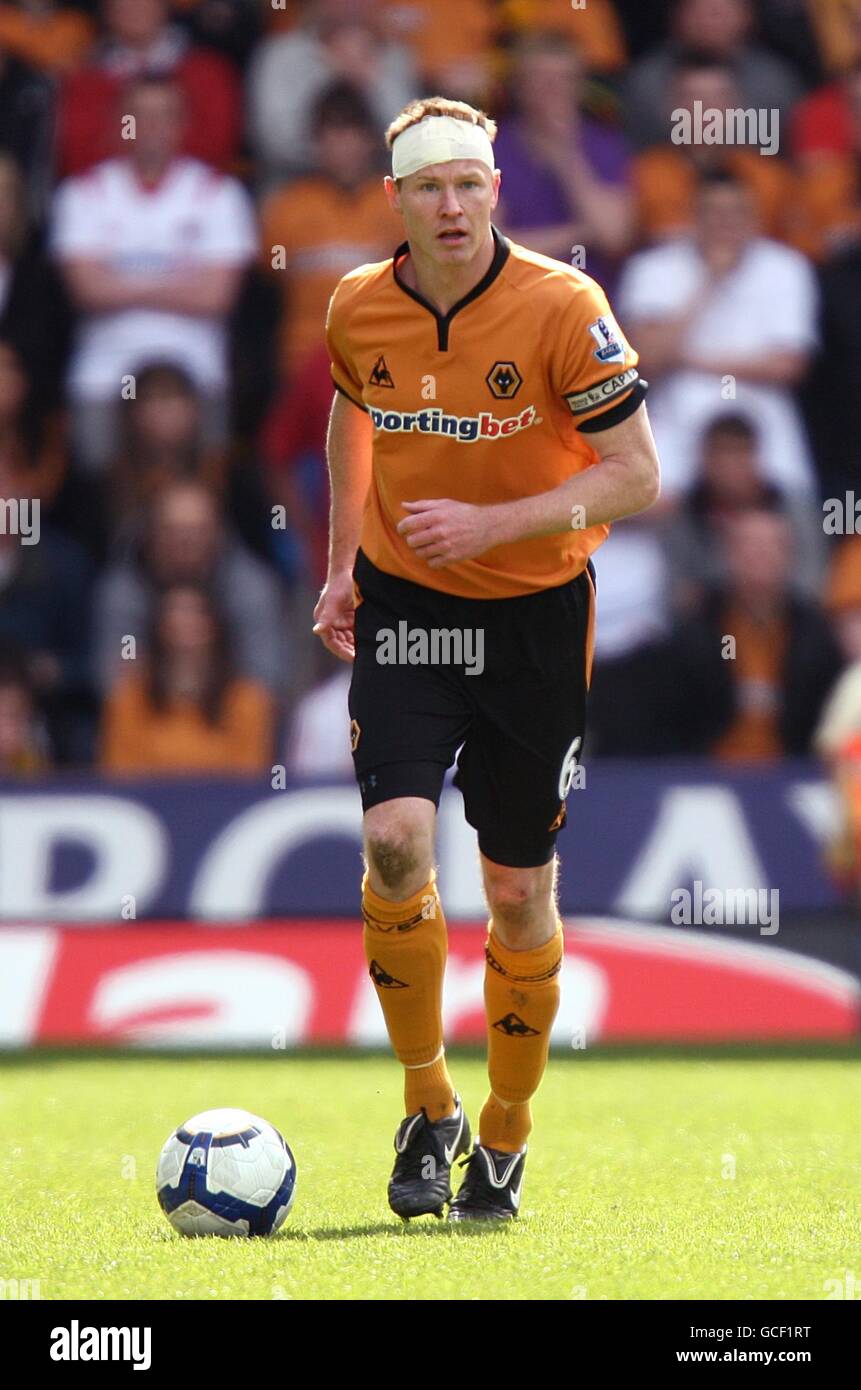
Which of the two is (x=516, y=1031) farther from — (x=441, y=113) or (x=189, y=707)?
(x=189, y=707)

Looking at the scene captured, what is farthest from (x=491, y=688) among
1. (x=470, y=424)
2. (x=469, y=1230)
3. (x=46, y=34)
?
(x=46, y=34)

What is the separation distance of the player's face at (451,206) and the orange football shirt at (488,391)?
0.44ft

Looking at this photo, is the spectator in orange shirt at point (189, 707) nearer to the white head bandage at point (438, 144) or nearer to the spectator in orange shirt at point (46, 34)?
the spectator in orange shirt at point (46, 34)

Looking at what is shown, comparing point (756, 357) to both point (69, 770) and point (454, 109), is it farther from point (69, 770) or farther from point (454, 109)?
point (454, 109)

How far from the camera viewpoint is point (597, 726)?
10625mm

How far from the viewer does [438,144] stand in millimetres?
4957

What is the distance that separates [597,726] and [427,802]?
5.68 metres

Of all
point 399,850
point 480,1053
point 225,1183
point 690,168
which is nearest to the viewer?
point 225,1183

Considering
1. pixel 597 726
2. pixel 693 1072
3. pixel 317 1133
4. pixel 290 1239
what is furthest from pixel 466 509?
pixel 597 726

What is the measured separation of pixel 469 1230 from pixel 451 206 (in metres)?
2.29

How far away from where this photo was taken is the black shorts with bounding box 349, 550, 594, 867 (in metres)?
5.17

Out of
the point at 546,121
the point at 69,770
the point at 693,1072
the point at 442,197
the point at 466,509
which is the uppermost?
the point at 546,121

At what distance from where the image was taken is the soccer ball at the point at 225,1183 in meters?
4.86

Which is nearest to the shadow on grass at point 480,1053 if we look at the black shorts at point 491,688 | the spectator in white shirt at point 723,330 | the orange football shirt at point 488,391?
the spectator in white shirt at point 723,330
